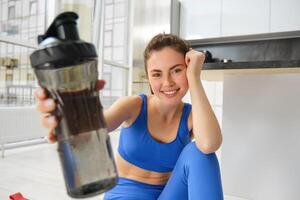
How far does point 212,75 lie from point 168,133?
0.73m

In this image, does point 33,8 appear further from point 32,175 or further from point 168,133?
point 168,133

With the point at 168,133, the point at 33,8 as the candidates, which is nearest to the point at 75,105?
the point at 168,133

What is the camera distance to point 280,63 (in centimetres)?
104

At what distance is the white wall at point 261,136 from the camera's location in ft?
4.40

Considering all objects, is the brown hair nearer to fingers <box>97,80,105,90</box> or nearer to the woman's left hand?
the woman's left hand

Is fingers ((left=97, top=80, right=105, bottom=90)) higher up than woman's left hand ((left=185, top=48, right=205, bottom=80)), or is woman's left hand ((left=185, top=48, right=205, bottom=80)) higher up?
woman's left hand ((left=185, top=48, right=205, bottom=80))

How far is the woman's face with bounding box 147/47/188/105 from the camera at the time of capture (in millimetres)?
783

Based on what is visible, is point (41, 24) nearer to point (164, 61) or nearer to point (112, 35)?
point (112, 35)

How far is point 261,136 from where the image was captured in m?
1.42

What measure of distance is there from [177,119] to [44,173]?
4.37ft

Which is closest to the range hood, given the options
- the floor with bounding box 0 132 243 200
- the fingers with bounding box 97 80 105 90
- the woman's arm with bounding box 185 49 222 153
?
the floor with bounding box 0 132 243 200

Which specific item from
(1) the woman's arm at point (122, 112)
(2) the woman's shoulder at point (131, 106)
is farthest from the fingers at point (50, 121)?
(2) the woman's shoulder at point (131, 106)

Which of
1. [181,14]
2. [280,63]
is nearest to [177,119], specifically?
[280,63]

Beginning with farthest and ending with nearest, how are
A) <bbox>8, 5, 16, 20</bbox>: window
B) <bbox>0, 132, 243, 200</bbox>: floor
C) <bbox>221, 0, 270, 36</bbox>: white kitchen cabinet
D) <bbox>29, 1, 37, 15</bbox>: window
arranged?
<bbox>221, 0, 270, 36</bbox>: white kitchen cabinet, <bbox>29, 1, 37, 15</bbox>: window, <bbox>8, 5, 16, 20</bbox>: window, <bbox>0, 132, 243, 200</bbox>: floor
